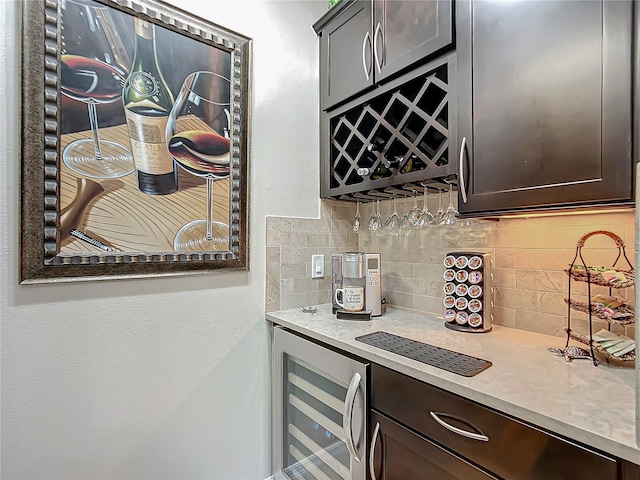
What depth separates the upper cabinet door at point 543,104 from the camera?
0.81 m

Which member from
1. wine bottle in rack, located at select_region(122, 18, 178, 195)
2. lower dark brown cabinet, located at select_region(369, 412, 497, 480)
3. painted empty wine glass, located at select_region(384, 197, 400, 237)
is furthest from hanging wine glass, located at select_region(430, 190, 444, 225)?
wine bottle in rack, located at select_region(122, 18, 178, 195)

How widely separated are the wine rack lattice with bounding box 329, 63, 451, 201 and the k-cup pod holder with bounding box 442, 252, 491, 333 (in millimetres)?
371

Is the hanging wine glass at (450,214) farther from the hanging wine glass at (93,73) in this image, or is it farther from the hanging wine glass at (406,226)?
the hanging wine glass at (93,73)

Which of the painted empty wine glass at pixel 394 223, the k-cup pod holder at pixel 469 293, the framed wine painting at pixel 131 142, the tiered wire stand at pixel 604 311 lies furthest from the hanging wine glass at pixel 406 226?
the framed wine painting at pixel 131 142

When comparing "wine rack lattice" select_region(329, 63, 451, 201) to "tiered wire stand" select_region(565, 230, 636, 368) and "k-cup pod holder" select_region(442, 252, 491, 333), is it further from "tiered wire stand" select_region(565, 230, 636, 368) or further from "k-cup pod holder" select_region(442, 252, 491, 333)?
"tiered wire stand" select_region(565, 230, 636, 368)

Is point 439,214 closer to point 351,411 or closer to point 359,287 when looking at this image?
point 359,287

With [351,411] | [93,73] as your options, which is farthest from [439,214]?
[93,73]

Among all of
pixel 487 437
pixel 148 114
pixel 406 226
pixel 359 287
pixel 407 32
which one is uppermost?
pixel 407 32

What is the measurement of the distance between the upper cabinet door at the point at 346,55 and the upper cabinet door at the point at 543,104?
0.44m

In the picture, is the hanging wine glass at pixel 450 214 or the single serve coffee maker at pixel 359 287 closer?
the hanging wine glass at pixel 450 214

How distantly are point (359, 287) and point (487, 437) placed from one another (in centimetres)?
82

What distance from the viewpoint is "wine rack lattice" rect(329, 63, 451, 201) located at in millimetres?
1251

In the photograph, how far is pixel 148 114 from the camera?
128cm

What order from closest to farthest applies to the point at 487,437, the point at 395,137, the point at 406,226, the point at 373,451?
the point at 487,437 < the point at 373,451 < the point at 395,137 < the point at 406,226
